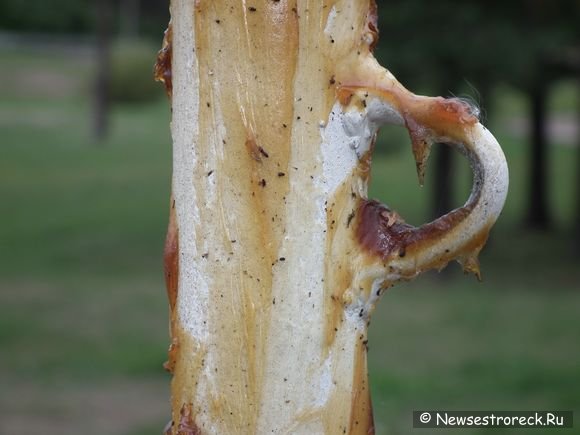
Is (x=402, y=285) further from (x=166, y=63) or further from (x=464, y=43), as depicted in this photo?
(x=166, y=63)

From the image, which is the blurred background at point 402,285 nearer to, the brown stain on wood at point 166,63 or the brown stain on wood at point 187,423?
the brown stain on wood at point 166,63

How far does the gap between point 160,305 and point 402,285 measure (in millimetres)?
2755

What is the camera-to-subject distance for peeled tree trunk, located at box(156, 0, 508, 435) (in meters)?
1.77

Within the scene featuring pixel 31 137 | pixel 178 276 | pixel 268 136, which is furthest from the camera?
pixel 31 137

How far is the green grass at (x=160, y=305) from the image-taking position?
274 inches

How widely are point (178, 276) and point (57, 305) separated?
7.68m

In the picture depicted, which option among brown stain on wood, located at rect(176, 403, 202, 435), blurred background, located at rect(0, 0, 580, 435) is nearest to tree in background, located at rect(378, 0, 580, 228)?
blurred background, located at rect(0, 0, 580, 435)

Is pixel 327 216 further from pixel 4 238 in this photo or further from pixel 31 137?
pixel 31 137

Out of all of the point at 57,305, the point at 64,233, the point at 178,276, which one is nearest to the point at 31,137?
the point at 64,233

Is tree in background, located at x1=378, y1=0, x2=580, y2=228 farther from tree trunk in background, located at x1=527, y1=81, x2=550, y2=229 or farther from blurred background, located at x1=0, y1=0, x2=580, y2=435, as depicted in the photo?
tree trunk in background, located at x1=527, y1=81, x2=550, y2=229

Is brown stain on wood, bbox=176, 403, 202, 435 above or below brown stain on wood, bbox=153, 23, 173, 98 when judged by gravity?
below

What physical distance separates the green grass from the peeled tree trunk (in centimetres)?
339

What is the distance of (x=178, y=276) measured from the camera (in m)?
1.89

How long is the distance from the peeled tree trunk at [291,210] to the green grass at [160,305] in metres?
3.39
